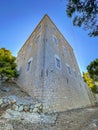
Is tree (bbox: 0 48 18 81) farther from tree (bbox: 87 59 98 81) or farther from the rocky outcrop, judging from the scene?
tree (bbox: 87 59 98 81)

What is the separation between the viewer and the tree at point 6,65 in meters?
11.9

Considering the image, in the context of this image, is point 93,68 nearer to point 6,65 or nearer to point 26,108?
point 6,65

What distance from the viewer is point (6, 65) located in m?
12.5

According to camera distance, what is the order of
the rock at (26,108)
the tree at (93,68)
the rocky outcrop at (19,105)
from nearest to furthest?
the rocky outcrop at (19,105)
the rock at (26,108)
the tree at (93,68)

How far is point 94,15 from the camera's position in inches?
228

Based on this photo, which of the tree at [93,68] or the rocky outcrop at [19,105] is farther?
the tree at [93,68]

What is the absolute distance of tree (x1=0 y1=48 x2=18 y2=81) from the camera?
467 inches

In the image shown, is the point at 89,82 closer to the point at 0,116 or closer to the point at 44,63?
the point at 44,63

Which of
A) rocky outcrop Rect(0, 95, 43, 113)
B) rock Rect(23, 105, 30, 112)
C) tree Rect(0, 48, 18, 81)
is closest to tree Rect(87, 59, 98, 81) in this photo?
tree Rect(0, 48, 18, 81)

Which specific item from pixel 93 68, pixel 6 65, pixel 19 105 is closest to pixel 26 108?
pixel 19 105

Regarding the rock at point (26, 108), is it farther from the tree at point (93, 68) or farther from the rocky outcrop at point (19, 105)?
the tree at point (93, 68)

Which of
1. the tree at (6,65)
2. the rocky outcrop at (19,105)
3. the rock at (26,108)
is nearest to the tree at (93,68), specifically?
the tree at (6,65)

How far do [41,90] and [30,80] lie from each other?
7.38 ft

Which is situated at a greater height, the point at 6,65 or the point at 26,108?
the point at 6,65
